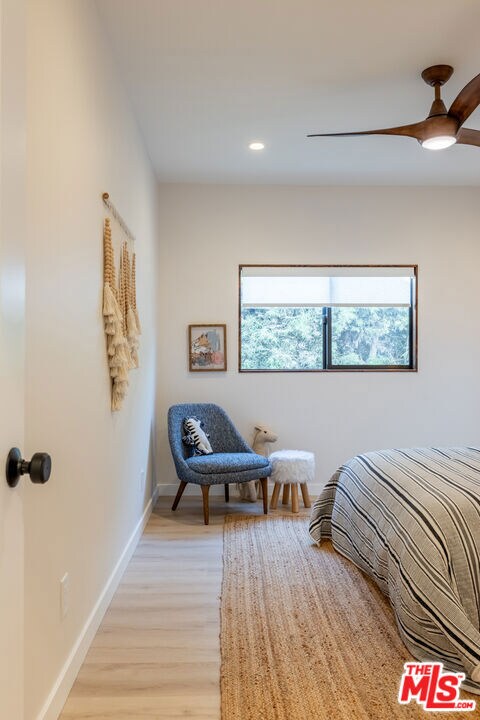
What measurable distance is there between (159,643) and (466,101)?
272cm

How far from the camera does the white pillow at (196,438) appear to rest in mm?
4027

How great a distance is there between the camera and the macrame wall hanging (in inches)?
93.7

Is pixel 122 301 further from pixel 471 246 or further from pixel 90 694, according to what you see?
pixel 471 246

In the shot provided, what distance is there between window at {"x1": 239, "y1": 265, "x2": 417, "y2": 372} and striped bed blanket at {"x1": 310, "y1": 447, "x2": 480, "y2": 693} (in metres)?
1.96

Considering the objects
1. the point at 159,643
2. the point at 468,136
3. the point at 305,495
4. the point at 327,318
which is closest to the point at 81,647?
the point at 159,643

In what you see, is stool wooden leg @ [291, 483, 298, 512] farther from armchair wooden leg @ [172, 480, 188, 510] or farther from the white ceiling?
the white ceiling

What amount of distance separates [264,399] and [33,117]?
335 centimetres

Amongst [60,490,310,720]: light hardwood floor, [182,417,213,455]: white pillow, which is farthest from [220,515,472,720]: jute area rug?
[182,417,213,455]: white pillow

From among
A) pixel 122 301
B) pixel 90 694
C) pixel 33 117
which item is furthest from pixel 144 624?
pixel 33 117

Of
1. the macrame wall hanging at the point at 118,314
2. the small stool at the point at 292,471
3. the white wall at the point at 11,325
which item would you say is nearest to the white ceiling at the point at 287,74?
the macrame wall hanging at the point at 118,314

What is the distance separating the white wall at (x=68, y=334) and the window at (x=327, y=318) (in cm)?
194

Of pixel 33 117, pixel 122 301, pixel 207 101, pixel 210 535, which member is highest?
pixel 207 101

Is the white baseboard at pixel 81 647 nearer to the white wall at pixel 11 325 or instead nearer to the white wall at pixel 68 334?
the white wall at pixel 68 334

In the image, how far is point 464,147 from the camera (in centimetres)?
370
